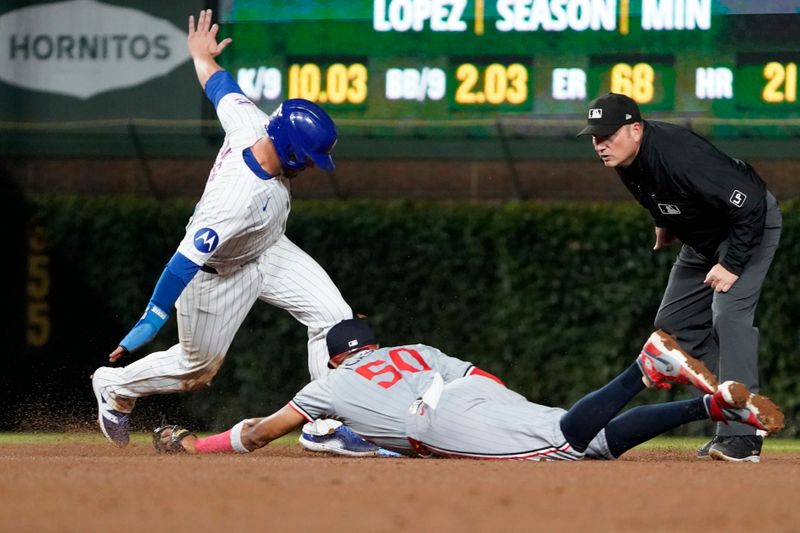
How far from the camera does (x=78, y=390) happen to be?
9961 millimetres

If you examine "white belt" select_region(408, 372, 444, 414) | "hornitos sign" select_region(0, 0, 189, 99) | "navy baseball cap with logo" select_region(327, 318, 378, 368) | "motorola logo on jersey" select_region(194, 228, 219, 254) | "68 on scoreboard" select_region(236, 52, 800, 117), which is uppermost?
"hornitos sign" select_region(0, 0, 189, 99)

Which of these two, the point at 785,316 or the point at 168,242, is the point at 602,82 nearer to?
the point at 785,316

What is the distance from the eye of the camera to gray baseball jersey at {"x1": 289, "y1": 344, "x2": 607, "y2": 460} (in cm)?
576

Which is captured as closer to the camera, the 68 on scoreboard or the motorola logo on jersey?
the motorola logo on jersey

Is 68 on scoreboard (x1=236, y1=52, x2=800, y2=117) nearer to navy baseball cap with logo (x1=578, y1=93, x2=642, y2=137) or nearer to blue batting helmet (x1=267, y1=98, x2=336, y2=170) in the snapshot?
navy baseball cap with logo (x1=578, y1=93, x2=642, y2=137)

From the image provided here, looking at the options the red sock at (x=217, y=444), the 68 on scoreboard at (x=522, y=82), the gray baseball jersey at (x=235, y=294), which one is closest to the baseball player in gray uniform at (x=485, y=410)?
the red sock at (x=217, y=444)

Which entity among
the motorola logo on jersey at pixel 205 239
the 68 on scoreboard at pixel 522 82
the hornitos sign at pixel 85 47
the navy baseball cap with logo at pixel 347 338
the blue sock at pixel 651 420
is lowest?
the blue sock at pixel 651 420

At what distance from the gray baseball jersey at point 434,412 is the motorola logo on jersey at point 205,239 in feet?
2.45

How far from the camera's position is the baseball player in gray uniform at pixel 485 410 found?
557 cm

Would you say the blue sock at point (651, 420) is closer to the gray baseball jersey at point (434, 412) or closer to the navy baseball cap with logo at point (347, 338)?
the gray baseball jersey at point (434, 412)

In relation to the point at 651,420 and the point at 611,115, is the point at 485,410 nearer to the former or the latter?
the point at 651,420

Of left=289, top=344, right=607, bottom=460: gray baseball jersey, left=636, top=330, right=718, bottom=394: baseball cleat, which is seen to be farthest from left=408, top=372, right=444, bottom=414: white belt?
left=636, top=330, right=718, bottom=394: baseball cleat

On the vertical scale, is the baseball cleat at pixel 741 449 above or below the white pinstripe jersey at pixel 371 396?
below

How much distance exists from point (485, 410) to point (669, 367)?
2.50ft
